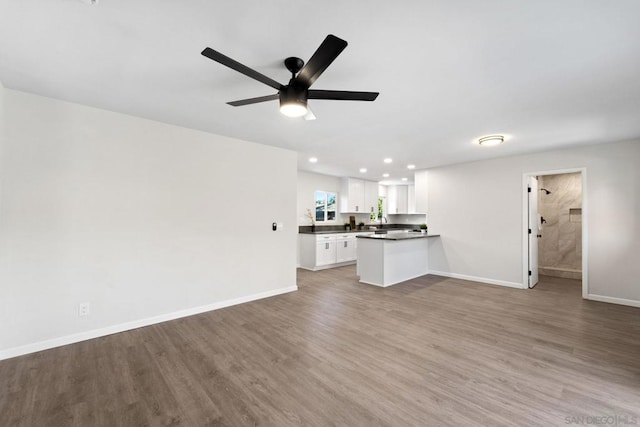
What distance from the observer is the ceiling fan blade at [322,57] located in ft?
4.43

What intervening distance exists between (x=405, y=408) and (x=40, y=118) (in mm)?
4162

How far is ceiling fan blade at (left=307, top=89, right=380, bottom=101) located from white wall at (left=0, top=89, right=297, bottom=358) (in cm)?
238

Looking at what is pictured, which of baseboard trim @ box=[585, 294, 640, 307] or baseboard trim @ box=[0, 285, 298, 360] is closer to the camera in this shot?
baseboard trim @ box=[0, 285, 298, 360]

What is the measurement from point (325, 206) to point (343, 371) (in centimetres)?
546

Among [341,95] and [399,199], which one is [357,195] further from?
[341,95]

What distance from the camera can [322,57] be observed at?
58.6 inches

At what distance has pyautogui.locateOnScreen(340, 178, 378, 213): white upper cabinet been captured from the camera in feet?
24.9

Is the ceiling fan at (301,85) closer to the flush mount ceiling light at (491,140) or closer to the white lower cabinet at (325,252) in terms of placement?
the flush mount ceiling light at (491,140)

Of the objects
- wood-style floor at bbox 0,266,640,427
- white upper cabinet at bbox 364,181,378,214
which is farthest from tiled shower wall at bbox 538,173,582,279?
white upper cabinet at bbox 364,181,378,214

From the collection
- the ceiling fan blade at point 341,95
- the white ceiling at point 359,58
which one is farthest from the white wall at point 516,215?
the ceiling fan blade at point 341,95

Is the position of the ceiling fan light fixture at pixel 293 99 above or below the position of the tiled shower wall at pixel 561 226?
above

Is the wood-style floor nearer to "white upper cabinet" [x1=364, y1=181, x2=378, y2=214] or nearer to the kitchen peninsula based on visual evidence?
the kitchen peninsula

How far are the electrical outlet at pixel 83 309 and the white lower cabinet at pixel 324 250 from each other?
13.8ft

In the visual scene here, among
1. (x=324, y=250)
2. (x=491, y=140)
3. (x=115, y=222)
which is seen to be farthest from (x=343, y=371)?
(x=324, y=250)
